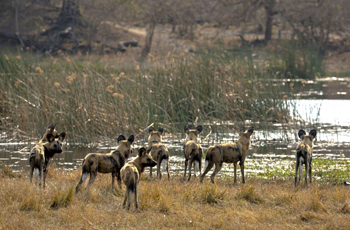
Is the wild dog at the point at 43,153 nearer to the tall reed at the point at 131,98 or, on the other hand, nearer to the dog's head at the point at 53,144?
the dog's head at the point at 53,144

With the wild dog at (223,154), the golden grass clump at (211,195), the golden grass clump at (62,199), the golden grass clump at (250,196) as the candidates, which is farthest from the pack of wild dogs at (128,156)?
the golden grass clump at (250,196)

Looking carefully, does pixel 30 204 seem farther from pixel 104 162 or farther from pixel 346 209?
pixel 346 209

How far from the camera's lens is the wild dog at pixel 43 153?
9891mm

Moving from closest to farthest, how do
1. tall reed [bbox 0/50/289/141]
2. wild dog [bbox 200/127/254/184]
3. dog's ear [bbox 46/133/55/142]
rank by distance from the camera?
dog's ear [bbox 46/133/55/142] → wild dog [bbox 200/127/254/184] → tall reed [bbox 0/50/289/141]

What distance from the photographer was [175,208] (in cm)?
899

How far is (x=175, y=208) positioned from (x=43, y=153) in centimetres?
230

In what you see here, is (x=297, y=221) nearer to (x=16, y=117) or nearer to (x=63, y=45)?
(x=16, y=117)

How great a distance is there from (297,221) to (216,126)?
912cm

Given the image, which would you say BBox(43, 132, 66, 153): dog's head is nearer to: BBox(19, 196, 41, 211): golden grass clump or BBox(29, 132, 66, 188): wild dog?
BBox(29, 132, 66, 188): wild dog

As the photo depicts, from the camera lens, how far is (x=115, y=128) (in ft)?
55.0

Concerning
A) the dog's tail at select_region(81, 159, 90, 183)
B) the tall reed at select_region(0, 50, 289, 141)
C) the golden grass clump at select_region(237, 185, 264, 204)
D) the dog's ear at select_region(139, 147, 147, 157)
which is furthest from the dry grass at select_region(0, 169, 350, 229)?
the tall reed at select_region(0, 50, 289, 141)

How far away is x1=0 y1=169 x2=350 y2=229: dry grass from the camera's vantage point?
8211mm

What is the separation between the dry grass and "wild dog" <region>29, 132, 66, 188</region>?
11.2 inches

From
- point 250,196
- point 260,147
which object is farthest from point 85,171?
point 260,147
